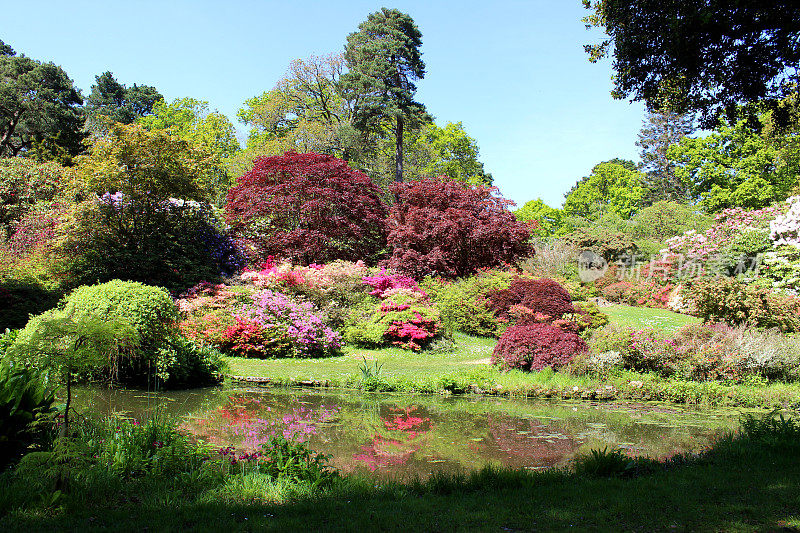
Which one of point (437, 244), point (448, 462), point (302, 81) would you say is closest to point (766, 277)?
point (437, 244)

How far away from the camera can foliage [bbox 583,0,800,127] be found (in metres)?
6.95

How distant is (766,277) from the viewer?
1681 cm

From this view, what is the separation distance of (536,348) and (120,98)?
50030 millimetres

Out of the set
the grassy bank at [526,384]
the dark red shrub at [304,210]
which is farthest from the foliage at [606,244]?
the grassy bank at [526,384]

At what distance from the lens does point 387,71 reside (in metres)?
28.2

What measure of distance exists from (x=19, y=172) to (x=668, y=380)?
78.7ft

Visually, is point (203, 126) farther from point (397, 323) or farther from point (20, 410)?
point (20, 410)

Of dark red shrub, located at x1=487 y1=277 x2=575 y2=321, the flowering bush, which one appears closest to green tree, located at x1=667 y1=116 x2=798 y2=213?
dark red shrub, located at x1=487 y1=277 x2=575 y2=321

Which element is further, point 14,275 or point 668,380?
point 14,275

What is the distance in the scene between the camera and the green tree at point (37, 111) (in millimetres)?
32188

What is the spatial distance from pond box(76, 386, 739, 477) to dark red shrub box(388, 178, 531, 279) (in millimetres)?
8983

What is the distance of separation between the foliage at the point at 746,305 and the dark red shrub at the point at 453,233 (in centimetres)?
668

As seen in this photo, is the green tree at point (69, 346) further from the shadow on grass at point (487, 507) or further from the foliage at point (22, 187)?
the foliage at point (22, 187)

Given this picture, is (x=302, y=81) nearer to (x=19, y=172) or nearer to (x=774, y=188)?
(x=19, y=172)
